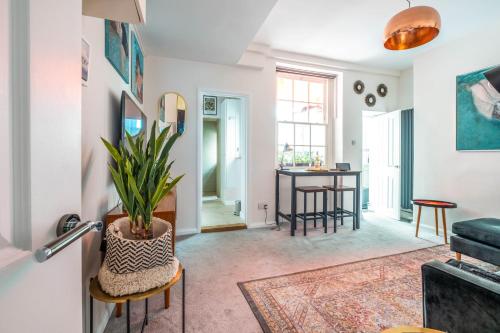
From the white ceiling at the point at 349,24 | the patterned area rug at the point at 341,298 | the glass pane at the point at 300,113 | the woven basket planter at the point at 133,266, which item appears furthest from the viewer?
the glass pane at the point at 300,113

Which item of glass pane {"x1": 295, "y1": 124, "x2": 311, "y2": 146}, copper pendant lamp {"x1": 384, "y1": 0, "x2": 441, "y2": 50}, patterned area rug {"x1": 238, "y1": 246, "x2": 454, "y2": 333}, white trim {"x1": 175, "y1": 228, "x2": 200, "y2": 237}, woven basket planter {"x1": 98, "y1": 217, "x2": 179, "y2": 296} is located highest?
copper pendant lamp {"x1": 384, "y1": 0, "x2": 441, "y2": 50}

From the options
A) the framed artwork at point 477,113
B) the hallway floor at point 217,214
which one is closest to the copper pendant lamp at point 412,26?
the framed artwork at point 477,113

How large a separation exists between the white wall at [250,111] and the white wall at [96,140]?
1.58 meters

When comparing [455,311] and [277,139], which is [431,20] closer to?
[455,311]

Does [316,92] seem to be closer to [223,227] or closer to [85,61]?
[223,227]

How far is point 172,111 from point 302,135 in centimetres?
225

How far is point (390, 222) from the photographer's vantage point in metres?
4.01

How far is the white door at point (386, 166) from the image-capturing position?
4.25m

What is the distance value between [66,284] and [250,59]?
3.54 m

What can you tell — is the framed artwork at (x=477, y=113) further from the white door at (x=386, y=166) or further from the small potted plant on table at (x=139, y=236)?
the small potted plant on table at (x=139, y=236)

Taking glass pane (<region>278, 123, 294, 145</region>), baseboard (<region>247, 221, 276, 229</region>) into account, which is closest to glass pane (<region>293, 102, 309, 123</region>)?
glass pane (<region>278, 123, 294, 145</region>)

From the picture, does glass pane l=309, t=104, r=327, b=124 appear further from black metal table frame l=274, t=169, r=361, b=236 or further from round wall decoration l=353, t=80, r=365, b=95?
black metal table frame l=274, t=169, r=361, b=236

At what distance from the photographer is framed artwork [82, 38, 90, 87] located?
1214 mm

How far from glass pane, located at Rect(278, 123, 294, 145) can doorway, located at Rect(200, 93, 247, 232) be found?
2.28ft
